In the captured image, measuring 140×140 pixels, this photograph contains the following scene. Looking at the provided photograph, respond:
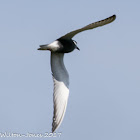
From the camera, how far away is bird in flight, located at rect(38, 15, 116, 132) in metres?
18.4

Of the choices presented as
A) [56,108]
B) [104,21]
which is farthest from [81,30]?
[56,108]

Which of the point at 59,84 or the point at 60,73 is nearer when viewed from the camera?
the point at 59,84

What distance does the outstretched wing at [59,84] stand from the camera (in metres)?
19.0

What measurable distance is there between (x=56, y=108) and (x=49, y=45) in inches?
114

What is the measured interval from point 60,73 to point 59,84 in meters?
0.55

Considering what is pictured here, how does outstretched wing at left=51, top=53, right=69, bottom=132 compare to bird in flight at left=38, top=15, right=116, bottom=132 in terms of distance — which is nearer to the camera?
bird in flight at left=38, top=15, right=116, bottom=132

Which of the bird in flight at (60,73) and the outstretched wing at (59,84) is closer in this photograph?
the bird in flight at (60,73)

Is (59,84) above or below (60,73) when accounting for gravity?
below

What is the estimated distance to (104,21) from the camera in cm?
1565

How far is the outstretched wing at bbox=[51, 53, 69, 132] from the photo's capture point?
19.0 meters

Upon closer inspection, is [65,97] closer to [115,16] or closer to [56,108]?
[56,108]

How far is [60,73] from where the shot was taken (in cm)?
1981

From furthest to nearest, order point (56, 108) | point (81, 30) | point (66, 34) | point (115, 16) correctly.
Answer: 1. point (56, 108)
2. point (66, 34)
3. point (81, 30)
4. point (115, 16)

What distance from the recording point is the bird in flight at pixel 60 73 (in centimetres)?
1844
